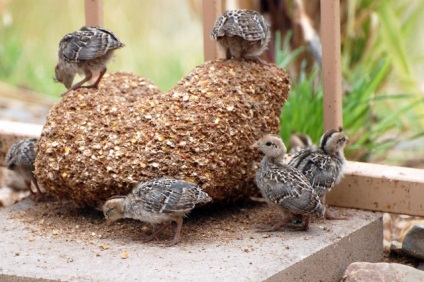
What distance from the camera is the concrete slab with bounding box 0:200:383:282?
17.0ft

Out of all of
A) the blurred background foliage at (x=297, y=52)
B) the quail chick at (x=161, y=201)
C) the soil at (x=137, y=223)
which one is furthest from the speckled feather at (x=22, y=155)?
the quail chick at (x=161, y=201)

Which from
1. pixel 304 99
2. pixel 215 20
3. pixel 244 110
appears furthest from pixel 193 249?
pixel 304 99

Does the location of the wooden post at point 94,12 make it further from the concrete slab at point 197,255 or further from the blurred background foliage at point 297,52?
the concrete slab at point 197,255

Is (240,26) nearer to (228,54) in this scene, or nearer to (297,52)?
(228,54)

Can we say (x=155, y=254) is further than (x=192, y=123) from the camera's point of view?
No

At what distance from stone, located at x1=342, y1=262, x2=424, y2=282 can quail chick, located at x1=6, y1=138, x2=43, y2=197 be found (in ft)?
8.14

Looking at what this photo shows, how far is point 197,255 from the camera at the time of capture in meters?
5.48

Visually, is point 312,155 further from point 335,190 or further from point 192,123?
point 192,123

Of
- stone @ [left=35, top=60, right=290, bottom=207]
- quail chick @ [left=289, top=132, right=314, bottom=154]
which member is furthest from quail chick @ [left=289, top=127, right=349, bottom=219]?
quail chick @ [left=289, top=132, right=314, bottom=154]

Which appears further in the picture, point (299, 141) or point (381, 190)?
point (299, 141)

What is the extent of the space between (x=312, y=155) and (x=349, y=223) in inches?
20.4

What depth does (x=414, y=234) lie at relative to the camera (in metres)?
A: 6.55

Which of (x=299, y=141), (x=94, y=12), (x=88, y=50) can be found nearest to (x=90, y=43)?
(x=88, y=50)

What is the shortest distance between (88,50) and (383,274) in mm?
2517
